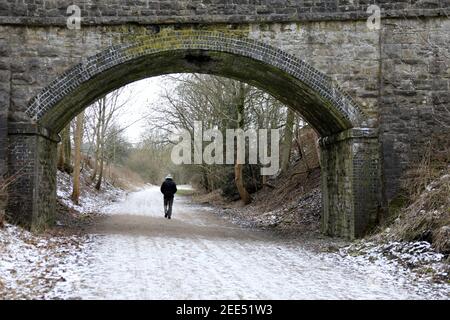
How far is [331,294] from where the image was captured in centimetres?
579

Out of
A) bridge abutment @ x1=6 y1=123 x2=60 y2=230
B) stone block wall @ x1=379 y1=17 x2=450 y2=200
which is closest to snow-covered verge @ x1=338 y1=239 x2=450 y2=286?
stone block wall @ x1=379 y1=17 x2=450 y2=200

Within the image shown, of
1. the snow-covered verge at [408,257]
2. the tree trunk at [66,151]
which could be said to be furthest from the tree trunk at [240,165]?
the snow-covered verge at [408,257]

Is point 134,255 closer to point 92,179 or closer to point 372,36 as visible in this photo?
point 372,36

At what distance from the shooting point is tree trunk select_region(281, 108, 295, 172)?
20.4 metres

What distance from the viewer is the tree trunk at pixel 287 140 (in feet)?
66.9

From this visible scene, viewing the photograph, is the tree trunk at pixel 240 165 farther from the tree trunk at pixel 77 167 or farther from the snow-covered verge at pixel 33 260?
the snow-covered verge at pixel 33 260

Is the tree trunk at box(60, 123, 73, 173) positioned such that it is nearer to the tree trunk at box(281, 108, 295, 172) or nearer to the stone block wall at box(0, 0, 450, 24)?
the tree trunk at box(281, 108, 295, 172)

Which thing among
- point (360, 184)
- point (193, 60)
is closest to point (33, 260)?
point (193, 60)

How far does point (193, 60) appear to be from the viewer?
450 inches

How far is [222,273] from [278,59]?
5302 mm

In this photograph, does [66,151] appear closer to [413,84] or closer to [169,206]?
[169,206]

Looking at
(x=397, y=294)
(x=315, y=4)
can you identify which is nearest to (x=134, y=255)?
(x=397, y=294)
